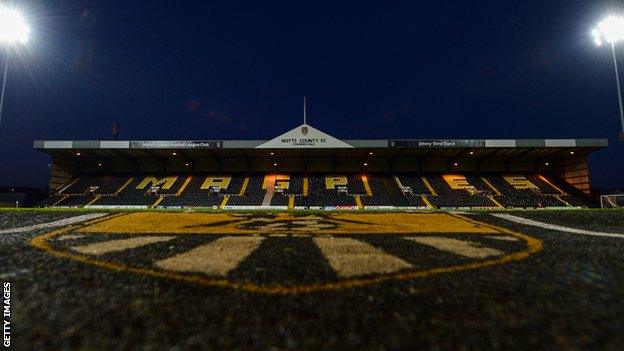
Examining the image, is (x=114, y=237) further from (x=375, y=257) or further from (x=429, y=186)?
(x=429, y=186)

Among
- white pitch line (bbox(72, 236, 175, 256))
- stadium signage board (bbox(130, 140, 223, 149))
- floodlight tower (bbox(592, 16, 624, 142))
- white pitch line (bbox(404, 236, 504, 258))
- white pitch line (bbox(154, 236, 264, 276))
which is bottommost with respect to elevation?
white pitch line (bbox(404, 236, 504, 258))

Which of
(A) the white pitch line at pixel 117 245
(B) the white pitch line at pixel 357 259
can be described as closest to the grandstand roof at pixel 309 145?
(A) the white pitch line at pixel 117 245

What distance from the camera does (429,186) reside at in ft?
100

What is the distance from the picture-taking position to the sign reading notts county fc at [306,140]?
89.4 feet

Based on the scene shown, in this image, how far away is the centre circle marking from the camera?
114 inches

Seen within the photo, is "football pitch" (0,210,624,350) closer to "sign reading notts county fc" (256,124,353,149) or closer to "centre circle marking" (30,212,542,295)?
"centre circle marking" (30,212,542,295)

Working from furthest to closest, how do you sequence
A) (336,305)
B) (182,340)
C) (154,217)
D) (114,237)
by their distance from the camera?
1. (154,217)
2. (114,237)
3. (336,305)
4. (182,340)

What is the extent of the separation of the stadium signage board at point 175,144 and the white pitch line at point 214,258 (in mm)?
25040

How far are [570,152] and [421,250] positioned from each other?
1465 inches

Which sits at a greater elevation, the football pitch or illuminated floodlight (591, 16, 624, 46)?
illuminated floodlight (591, 16, 624, 46)

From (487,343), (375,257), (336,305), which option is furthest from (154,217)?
(487,343)

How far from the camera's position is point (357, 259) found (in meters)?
3.67

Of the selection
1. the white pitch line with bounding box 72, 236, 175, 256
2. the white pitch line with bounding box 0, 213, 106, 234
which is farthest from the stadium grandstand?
the white pitch line with bounding box 72, 236, 175, 256

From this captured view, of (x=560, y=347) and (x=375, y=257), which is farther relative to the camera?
(x=375, y=257)
